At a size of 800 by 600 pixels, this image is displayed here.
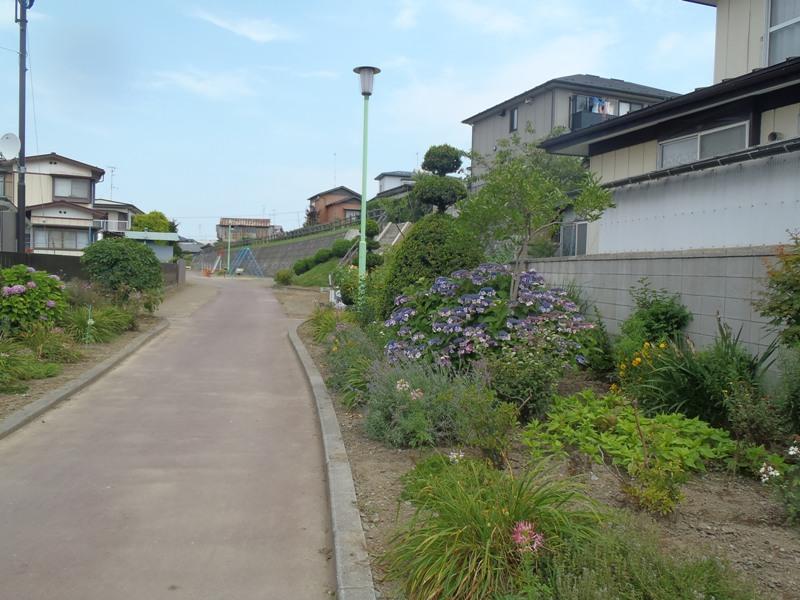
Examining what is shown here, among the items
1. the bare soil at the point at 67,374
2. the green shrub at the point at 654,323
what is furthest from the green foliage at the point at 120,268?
the green shrub at the point at 654,323

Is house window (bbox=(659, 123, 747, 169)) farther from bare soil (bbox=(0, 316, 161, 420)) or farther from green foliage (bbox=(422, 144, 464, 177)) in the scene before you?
green foliage (bbox=(422, 144, 464, 177))

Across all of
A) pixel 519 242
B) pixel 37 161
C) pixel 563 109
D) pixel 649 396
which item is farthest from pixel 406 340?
pixel 37 161

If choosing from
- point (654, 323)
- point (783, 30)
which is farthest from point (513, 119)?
point (654, 323)

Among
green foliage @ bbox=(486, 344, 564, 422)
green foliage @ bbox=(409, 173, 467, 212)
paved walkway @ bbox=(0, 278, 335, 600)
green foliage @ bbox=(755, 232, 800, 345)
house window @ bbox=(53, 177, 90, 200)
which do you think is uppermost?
house window @ bbox=(53, 177, 90, 200)

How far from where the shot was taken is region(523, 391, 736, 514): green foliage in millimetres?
4535

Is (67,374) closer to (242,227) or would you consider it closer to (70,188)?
(70,188)

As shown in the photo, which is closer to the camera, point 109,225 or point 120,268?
point 120,268

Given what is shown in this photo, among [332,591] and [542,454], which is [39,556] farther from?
[542,454]

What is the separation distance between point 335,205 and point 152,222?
75.7 ft

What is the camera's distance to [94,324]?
1408cm

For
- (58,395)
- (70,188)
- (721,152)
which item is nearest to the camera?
(58,395)

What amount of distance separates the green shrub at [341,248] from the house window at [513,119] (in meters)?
11.1

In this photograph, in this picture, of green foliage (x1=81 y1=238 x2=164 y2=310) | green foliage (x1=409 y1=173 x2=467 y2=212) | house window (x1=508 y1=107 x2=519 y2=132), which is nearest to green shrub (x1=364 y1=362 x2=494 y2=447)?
green foliage (x1=81 y1=238 x2=164 y2=310)

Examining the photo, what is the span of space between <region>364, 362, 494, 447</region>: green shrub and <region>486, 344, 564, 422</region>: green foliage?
0.24m
